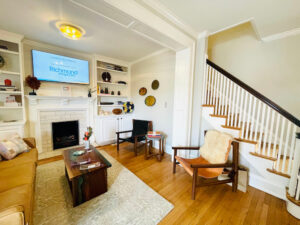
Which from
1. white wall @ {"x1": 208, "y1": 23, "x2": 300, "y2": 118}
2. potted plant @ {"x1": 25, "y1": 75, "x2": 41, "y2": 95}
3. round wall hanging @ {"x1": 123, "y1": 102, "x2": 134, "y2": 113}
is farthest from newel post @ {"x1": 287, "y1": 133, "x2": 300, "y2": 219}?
potted plant @ {"x1": 25, "y1": 75, "x2": 41, "y2": 95}

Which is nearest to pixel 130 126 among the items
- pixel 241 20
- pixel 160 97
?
pixel 160 97

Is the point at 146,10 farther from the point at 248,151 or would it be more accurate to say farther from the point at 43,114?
the point at 43,114

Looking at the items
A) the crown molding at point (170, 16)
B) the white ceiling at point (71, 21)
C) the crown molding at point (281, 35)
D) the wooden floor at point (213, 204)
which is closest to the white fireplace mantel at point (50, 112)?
the white ceiling at point (71, 21)

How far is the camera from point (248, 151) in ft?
6.33

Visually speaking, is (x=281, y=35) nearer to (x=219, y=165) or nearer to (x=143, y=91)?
(x=219, y=165)

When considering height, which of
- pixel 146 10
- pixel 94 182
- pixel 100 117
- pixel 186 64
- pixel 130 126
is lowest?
pixel 94 182

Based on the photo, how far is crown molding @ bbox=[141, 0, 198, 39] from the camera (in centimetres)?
161

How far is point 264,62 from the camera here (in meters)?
2.40

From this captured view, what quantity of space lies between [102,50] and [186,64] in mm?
2221

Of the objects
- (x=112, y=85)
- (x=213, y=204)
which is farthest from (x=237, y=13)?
(x=112, y=85)

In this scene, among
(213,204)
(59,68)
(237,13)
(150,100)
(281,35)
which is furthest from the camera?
(150,100)

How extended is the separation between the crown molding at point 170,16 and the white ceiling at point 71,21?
54 cm

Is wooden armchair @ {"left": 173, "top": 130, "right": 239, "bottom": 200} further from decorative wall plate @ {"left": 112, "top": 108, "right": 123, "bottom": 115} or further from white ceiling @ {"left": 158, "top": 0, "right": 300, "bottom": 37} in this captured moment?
decorative wall plate @ {"left": 112, "top": 108, "right": 123, "bottom": 115}

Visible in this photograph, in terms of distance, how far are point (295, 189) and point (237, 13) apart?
248 centimetres
